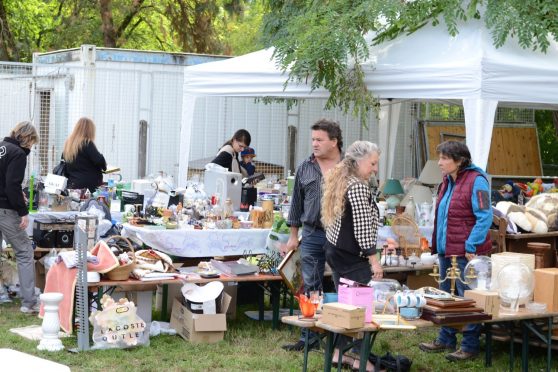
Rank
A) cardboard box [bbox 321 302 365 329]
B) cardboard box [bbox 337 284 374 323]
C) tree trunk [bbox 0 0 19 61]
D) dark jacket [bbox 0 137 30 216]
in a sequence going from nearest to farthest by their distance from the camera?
cardboard box [bbox 321 302 365 329] → cardboard box [bbox 337 284 374 323] → dark jacket [bbox 0 137 30 216] → tree trunk [bbox 0 0 19 61]

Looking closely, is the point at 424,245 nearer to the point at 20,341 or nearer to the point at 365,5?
the point at 365,5

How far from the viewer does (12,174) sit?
7.48 m

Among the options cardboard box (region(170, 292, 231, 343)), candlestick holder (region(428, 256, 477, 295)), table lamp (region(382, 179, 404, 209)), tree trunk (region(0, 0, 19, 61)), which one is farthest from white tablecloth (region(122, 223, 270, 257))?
tree trunk (region(0, 0, 19, 61))

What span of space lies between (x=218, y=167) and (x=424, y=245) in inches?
83.7

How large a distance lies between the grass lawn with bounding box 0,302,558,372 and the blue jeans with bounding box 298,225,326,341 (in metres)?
0.48

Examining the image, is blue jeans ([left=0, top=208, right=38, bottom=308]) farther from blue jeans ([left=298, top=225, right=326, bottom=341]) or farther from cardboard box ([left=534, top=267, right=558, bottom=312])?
cardboard box ([left=534, top=267, right=558, bottom=312])

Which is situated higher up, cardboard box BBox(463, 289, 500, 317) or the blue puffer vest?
the blue puffer vest

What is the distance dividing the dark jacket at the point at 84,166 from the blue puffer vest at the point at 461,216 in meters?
3.75

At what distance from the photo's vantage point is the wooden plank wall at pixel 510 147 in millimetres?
14406

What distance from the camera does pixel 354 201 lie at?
18.9 ft

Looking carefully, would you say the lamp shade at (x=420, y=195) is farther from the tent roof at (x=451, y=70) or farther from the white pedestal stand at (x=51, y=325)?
the white pedestal stand at (x=51, y=325)

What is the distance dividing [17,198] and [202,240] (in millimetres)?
1524

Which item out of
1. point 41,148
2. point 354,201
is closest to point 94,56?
point 41,148

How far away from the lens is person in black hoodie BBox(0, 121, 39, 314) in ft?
24.6
